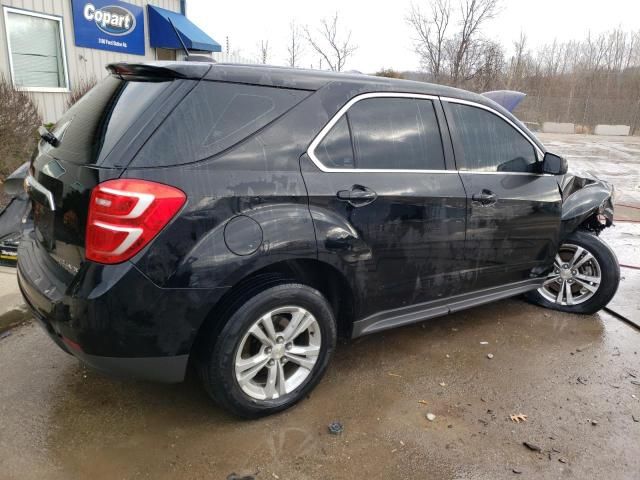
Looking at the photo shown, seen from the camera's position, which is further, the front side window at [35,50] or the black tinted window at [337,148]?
the front side window at [35,50]

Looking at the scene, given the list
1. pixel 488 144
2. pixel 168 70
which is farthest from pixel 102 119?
pixel 488 144

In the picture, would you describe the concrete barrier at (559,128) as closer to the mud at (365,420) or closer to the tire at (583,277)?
the tire at (583,277)

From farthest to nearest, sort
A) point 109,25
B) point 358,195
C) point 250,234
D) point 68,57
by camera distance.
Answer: point 109,25
point 68,57
point 358,195
point 250,234

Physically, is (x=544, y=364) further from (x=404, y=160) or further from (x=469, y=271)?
(x=404, y=160)

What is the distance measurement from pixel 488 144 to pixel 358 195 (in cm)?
134

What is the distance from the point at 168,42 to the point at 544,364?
452 inches

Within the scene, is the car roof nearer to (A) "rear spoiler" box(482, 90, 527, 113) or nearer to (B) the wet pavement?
(B) the wet pavement

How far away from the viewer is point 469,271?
3473mm

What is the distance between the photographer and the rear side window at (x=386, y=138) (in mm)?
2783

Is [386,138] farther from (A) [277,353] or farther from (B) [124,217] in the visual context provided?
(B) [124,217]

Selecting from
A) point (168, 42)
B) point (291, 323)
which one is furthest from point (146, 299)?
point (168, 42)

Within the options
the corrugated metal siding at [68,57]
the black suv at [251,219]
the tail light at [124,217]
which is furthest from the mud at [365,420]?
the corrugated metal siding at [68,57]

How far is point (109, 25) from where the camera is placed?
430 inches

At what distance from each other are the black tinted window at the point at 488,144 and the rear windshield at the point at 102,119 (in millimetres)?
1984
